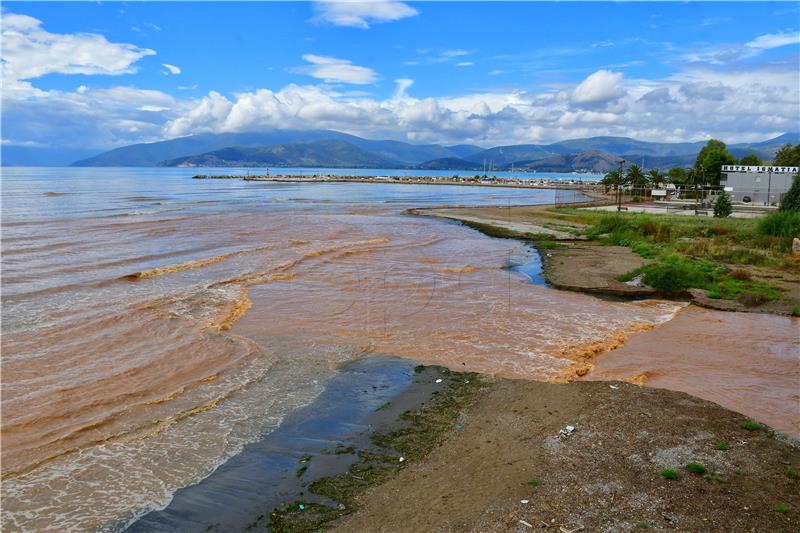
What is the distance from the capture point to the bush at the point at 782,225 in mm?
29892

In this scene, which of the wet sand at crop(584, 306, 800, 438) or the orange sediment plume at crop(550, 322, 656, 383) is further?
the orange sediment plume at crop(550, 322, 656, 383)

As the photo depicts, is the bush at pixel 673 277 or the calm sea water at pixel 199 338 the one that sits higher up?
the bush at pixel 673 277

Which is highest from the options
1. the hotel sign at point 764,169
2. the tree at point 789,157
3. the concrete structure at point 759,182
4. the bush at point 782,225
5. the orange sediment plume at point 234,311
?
the tree at point 789,157

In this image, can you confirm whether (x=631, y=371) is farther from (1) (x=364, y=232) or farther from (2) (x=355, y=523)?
(1) (x=364, y=232)

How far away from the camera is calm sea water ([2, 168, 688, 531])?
28.0 ft

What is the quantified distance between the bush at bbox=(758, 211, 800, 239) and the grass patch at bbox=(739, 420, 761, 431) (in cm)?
2570

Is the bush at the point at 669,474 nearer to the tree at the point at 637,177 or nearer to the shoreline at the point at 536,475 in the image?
the shoreline at the point at 536,475

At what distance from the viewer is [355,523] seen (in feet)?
22.1

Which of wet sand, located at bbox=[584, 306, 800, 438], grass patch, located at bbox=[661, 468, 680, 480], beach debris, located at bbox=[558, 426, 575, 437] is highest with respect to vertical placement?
grass patch, located at bbox=[661, 468, 680, 480]

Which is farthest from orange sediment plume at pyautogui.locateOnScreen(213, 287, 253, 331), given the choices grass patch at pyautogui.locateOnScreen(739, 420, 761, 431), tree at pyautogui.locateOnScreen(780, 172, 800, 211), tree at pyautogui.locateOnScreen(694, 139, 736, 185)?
tree at pyautogui.locateOnScreen(694, 139, 736, 185)

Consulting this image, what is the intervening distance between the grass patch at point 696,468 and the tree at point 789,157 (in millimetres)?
96783

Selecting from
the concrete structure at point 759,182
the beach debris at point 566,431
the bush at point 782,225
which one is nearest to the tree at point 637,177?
the concrete structure at point 759,182

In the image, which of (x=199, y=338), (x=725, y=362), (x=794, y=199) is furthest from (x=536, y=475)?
(x=794, y=199)

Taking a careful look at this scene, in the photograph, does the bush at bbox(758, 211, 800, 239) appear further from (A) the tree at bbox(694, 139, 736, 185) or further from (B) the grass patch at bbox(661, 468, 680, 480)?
(A) the tree at bbox(694, 139, 736, 185)
